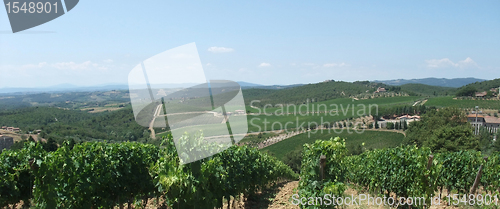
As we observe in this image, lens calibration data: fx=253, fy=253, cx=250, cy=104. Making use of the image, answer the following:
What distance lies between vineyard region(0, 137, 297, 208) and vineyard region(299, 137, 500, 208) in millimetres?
2204

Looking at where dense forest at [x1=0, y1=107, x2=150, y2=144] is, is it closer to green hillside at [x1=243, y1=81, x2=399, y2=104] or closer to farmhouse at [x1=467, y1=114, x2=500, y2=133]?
green hillside at [x1=243, y1=81, x2=399, y2=104]

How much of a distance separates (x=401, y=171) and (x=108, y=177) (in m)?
7.74

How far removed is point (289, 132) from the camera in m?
74.4

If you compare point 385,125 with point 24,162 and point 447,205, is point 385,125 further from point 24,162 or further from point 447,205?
point 24,162

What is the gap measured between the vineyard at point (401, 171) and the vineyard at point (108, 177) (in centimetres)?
220

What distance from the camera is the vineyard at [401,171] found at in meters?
5.49

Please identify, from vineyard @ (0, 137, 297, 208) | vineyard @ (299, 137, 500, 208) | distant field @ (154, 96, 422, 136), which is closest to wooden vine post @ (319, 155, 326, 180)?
vineyard @ (299, 137, 500, 208)

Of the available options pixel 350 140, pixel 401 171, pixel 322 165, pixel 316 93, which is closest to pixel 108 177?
pixel 322 165

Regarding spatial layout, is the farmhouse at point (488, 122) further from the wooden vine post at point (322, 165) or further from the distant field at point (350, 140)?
the wooden vine post at point (322, 165)

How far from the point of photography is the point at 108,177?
6.08m

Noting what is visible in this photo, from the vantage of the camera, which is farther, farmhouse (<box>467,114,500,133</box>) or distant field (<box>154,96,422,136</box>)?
distant field (<box>154,96,422,136</box>)

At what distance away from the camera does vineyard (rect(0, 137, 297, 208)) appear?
15.7 feet

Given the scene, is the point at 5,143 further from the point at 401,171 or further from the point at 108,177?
the point at 401,171

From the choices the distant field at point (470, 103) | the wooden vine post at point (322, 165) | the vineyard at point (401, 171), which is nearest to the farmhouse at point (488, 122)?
the distant field at point (470, 103)
